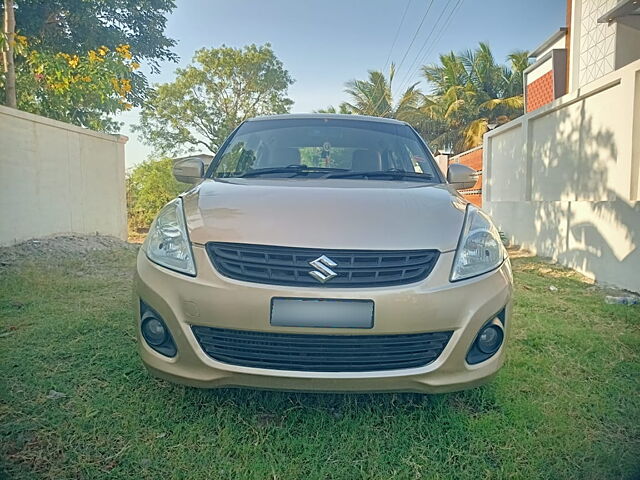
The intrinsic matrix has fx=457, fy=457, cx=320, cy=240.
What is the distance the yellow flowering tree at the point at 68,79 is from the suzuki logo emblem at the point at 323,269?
6.46m

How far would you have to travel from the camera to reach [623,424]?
2070 mm

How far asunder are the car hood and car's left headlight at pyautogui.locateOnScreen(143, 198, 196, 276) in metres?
0.05

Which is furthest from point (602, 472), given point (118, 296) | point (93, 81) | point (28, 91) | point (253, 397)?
point (28, 91)

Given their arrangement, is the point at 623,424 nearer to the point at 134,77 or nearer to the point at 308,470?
the point at 308,470

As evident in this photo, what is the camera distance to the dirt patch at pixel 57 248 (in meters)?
5.40

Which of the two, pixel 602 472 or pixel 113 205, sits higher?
pixel 113 205

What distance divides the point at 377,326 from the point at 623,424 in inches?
51.4

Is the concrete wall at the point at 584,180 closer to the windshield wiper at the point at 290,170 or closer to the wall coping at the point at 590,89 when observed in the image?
the wall coping at the point at 590,89

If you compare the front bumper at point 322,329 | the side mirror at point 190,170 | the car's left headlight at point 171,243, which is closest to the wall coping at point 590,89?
the front bumper at point 322,329

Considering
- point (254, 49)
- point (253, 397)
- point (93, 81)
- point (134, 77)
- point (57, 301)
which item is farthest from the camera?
point (254, 49)

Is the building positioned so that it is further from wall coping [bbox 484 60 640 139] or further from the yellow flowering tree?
the yellow flowering tree

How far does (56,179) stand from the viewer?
21.7 feet

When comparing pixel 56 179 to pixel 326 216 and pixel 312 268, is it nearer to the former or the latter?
pixel 326 216

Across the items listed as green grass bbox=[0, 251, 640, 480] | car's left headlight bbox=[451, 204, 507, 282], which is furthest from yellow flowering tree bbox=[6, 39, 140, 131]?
car's left headlight bbox=[451, 204, 507, 282]
